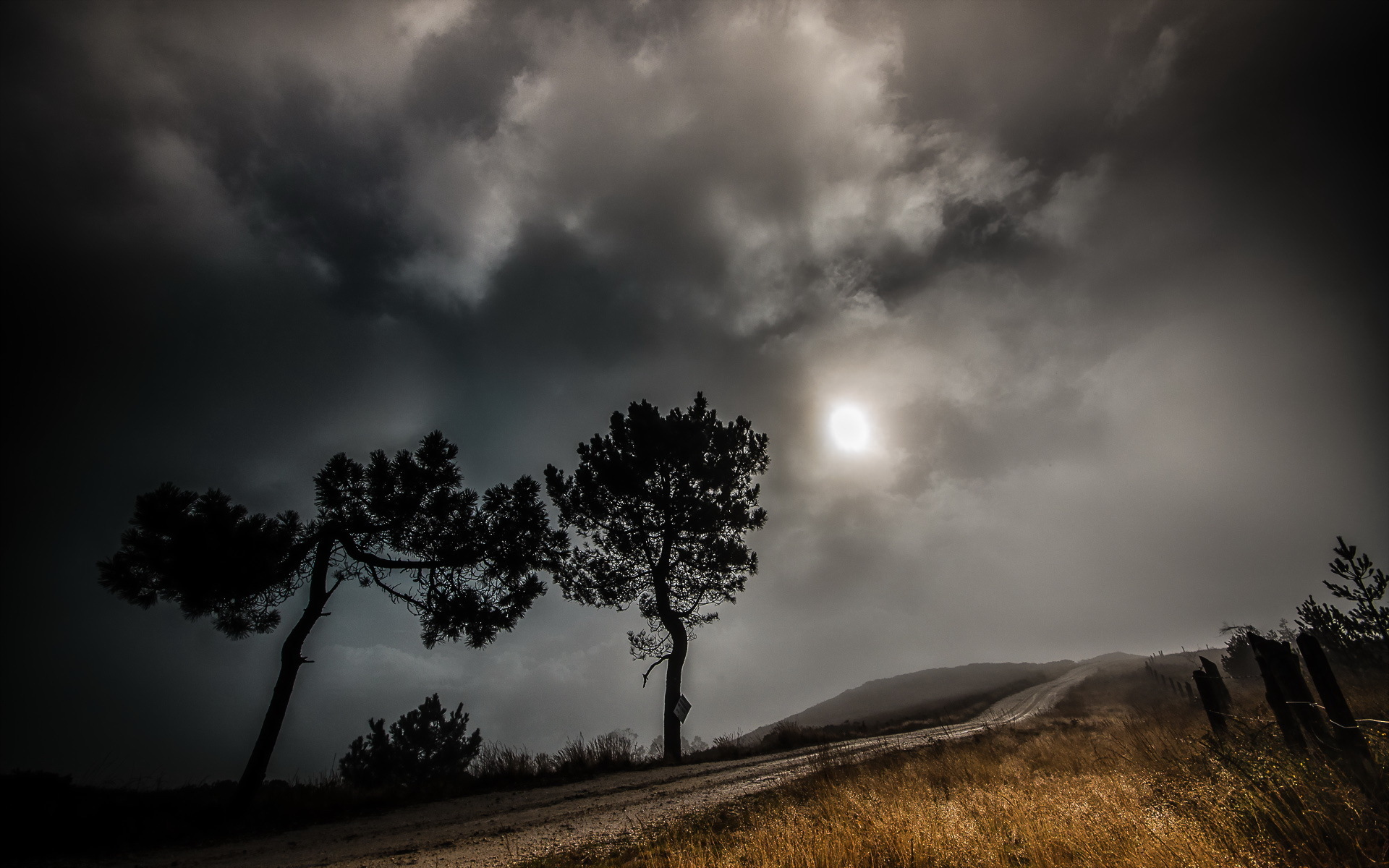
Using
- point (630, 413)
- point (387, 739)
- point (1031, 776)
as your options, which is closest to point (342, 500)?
point (630, 413)

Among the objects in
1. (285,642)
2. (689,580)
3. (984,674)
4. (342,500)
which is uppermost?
(342,500)

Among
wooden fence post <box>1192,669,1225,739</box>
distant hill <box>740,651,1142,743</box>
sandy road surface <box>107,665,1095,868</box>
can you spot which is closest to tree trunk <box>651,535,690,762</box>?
sandy road surface <box>107,665,1095,868</box>

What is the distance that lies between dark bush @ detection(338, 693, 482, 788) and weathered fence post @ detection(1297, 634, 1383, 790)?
31.9 m

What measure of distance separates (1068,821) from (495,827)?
6.74 m

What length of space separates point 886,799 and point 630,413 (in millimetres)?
15170

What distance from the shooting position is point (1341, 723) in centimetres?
519

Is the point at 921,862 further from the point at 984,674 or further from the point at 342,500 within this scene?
the point at 984,674

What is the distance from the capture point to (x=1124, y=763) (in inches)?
311

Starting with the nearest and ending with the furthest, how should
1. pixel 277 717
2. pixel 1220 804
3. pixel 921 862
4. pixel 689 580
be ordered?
pixel 921 862
pixel 1220 804
pixel 277 717
pixel 689 580

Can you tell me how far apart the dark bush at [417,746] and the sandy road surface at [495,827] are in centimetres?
2294

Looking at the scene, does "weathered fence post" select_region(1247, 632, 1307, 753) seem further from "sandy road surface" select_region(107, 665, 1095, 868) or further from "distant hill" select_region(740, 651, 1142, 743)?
"distant hill" select_region(740, 651, 1142, 743)

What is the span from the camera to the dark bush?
27.7 m

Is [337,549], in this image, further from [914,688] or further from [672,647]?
[914,688]

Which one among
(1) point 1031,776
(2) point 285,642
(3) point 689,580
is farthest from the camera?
(3) point 689,580
